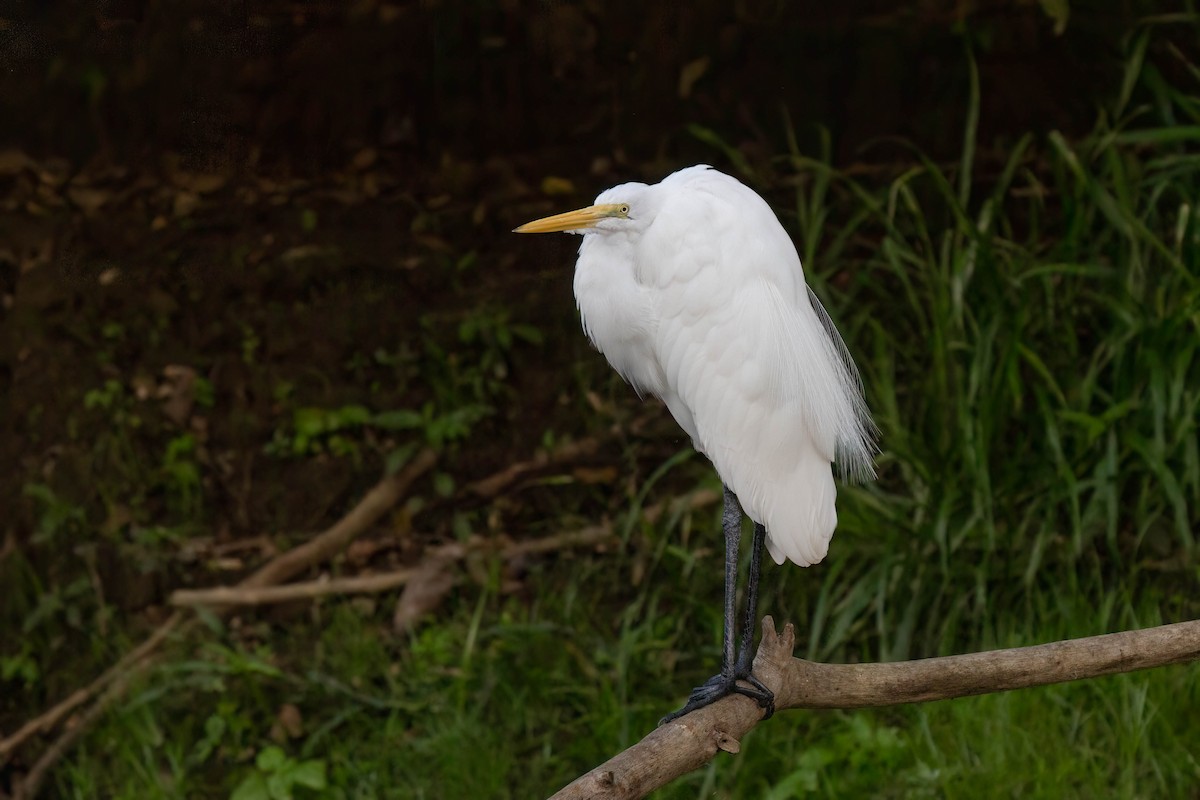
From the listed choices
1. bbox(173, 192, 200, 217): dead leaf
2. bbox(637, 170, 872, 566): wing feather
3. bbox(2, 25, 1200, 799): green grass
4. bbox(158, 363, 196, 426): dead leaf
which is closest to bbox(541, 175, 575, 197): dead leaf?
bbox(2, 25, 1200, 799): green grass

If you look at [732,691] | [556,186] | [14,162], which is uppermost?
[14,162]

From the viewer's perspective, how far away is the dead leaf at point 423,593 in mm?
2422

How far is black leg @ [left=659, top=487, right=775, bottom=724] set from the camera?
134 cm

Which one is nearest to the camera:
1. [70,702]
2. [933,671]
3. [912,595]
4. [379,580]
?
[933,671]

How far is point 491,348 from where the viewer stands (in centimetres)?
260

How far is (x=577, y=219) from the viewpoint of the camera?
1.31m

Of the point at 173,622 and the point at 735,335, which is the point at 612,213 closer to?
the point at 735,335

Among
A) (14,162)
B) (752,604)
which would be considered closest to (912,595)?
(752,604)

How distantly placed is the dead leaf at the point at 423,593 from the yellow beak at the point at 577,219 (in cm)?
127

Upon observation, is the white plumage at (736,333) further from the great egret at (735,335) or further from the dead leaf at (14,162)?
the dead leaf at (14,162)

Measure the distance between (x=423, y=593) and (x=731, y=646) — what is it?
1155mm

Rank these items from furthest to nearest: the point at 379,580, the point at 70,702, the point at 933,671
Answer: the point at 379,580, the point at 70,702, the point at 933,671

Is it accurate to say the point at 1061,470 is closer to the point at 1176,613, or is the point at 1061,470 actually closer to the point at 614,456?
the point at 1176,613

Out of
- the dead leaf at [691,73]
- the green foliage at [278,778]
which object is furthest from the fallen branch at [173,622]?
the dead leaf at [691,73]
